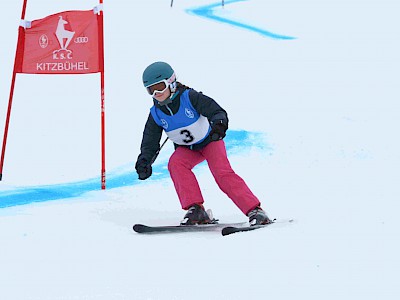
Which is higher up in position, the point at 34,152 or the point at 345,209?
the point at 345,209

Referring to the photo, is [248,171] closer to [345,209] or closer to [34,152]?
[345,209]

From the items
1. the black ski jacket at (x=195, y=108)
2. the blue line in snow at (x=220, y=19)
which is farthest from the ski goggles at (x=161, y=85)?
the blue line in snow at (x=220, y=19)

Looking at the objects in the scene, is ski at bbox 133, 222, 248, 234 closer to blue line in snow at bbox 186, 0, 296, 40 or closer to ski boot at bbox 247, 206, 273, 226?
ski boot at bbox 247, 206, 273, 226

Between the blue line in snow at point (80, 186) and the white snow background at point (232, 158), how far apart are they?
4 centimetres

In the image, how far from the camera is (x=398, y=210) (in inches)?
177

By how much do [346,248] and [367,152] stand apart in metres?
3.57

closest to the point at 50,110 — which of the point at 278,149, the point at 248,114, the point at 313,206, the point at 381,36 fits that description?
the point at 248,114

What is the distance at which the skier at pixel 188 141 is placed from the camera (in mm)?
4414

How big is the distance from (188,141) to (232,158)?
7.35ft

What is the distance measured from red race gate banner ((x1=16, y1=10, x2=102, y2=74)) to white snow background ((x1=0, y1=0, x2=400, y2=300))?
105 centimetres

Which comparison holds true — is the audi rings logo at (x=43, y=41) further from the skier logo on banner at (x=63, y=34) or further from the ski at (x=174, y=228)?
the ski at (x=174, y=228)

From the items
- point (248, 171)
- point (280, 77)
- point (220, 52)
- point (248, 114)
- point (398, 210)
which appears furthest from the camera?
point (220, 52)

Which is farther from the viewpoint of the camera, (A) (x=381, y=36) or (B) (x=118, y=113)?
(A) (x=381, y=36)

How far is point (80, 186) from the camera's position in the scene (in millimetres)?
5984
